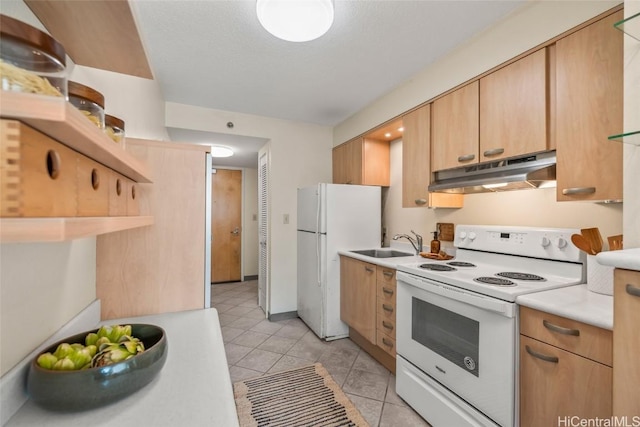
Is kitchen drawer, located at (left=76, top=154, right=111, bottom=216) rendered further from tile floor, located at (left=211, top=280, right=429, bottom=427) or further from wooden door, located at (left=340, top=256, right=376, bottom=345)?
wooden door, located at (left=340, top=256, right=376, bottom=345)

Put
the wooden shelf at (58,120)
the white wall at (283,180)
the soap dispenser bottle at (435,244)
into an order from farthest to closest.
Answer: the white wall at (283,180) < the soap dispenser bottle at (435,244) < the wooden shelf at (58,120)

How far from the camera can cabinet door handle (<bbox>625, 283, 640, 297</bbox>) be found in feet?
2.65

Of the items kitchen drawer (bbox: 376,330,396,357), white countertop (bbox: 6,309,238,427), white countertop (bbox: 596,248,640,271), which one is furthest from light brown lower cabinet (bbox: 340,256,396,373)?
white countertop (bbox: 6,309,238,427)

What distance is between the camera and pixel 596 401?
3.29ft

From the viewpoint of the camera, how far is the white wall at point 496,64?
111cm

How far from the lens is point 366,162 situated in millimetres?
3053

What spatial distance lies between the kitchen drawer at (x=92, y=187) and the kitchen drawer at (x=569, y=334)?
162cm

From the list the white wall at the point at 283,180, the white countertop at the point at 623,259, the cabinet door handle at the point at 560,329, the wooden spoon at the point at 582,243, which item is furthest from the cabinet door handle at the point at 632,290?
the white wall at the point at 283,180

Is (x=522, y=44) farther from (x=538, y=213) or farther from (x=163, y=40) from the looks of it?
(x=163, y=40)

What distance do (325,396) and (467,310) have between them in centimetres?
114

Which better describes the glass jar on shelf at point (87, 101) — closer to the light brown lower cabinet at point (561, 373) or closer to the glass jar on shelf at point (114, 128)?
the glass jar on shelf at point (114, 128)

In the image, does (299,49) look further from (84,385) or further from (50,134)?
(84,385)

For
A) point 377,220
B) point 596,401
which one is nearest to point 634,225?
point 596,401

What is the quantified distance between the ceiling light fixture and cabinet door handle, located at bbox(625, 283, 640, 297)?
1.54 metres
